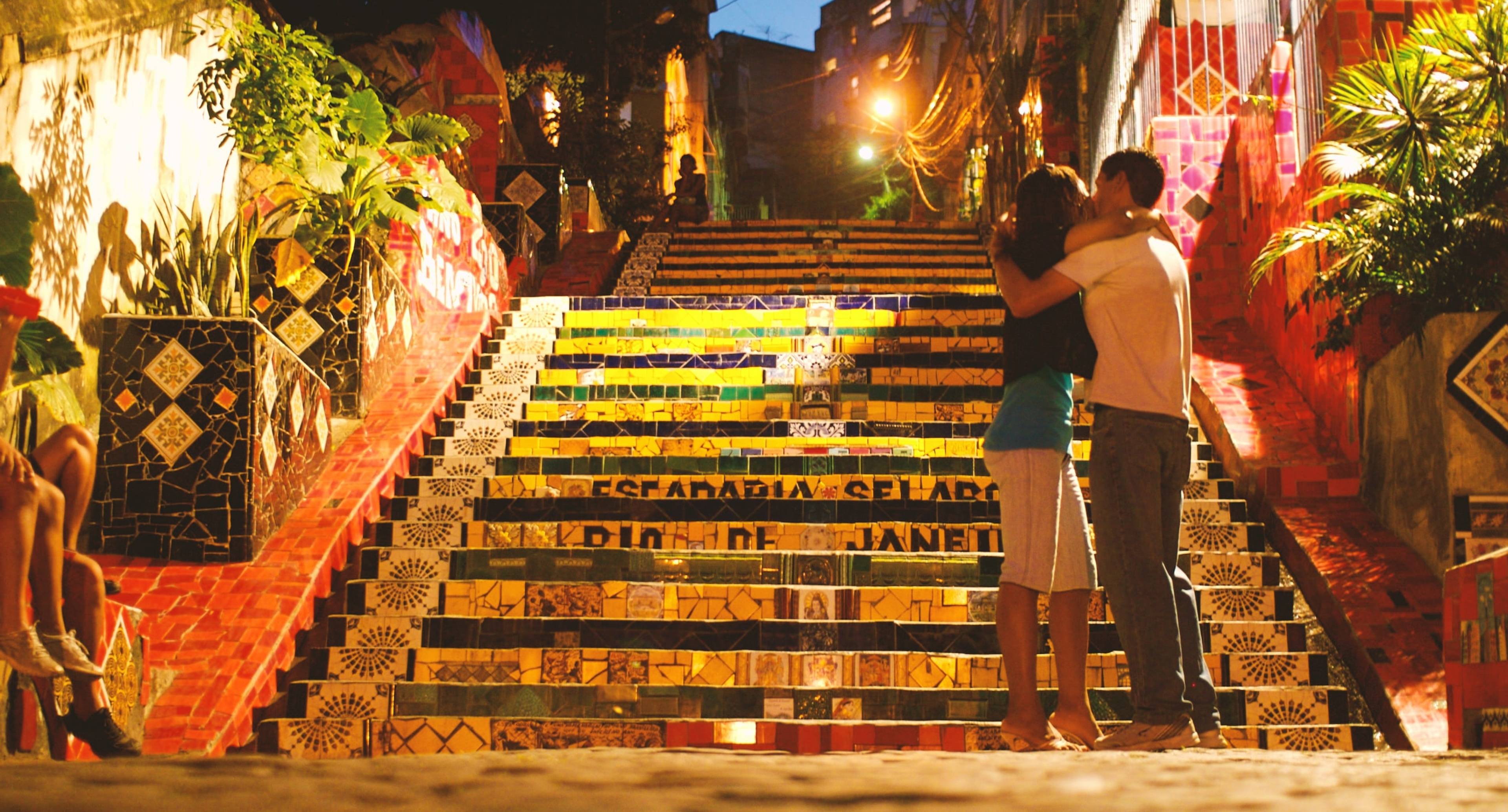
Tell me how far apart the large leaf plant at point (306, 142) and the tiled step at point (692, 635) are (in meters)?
2.53

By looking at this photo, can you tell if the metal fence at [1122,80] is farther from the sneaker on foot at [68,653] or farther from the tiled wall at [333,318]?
the sneaker on foot at [68,653]

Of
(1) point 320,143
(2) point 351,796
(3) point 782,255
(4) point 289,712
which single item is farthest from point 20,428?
(3) point 782,255

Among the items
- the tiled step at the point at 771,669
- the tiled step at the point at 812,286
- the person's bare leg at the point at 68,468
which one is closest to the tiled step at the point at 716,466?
the tiled step at the point at 771,669

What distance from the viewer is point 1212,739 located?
321 cm

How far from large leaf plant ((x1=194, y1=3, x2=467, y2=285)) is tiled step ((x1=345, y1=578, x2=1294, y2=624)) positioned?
228cm

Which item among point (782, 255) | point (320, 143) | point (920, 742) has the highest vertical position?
point (782, 255)

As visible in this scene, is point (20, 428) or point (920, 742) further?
point (20, 428)

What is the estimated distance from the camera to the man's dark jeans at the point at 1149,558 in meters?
3.17

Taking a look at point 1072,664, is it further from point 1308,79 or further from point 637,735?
point 1308,79

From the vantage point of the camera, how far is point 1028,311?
11.2ft

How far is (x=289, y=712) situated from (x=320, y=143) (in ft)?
11.5

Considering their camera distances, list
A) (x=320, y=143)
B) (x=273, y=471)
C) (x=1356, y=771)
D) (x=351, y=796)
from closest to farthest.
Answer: (x=351, y=796), (x=1356, y=771), (x=273, y=471), (x=320, y=143)

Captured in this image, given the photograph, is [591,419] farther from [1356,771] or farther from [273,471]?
[1356,771]

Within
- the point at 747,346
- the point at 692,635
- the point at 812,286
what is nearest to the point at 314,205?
the point at 747,346
